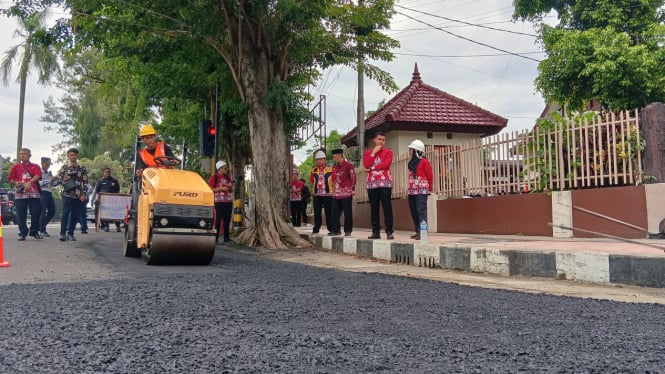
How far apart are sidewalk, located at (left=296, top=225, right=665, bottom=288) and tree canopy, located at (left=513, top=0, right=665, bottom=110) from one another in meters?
11.2

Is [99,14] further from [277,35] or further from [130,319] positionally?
[130,319]

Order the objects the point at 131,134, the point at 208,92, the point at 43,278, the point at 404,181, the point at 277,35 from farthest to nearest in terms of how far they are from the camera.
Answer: the point at 131,134, the point at 208,92, the point at 404,181, the point at 277,35, the point at 43,278

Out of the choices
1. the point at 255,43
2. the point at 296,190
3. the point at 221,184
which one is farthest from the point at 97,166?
the point at 255,43

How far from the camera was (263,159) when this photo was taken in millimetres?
10609

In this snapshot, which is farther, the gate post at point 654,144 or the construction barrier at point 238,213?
the construction barrier at point 238,213

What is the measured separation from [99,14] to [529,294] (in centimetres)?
988

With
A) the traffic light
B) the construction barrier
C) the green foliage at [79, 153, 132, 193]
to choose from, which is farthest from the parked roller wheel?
the green foliage at [79, 153, 132, 193]

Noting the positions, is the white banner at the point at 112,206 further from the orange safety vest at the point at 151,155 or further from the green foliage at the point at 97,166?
the green foliage at the point at 97,166

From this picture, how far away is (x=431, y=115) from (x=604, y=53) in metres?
5.99

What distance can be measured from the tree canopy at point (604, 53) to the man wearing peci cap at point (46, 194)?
1576cm

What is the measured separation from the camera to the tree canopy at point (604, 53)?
16766 millimetres

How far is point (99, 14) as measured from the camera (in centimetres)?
1069

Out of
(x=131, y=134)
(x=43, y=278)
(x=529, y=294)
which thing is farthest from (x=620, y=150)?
(x=131, y=134)

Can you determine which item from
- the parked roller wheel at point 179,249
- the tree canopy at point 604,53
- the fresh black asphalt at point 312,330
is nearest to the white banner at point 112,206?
the parked roller wheel at point 179,249
